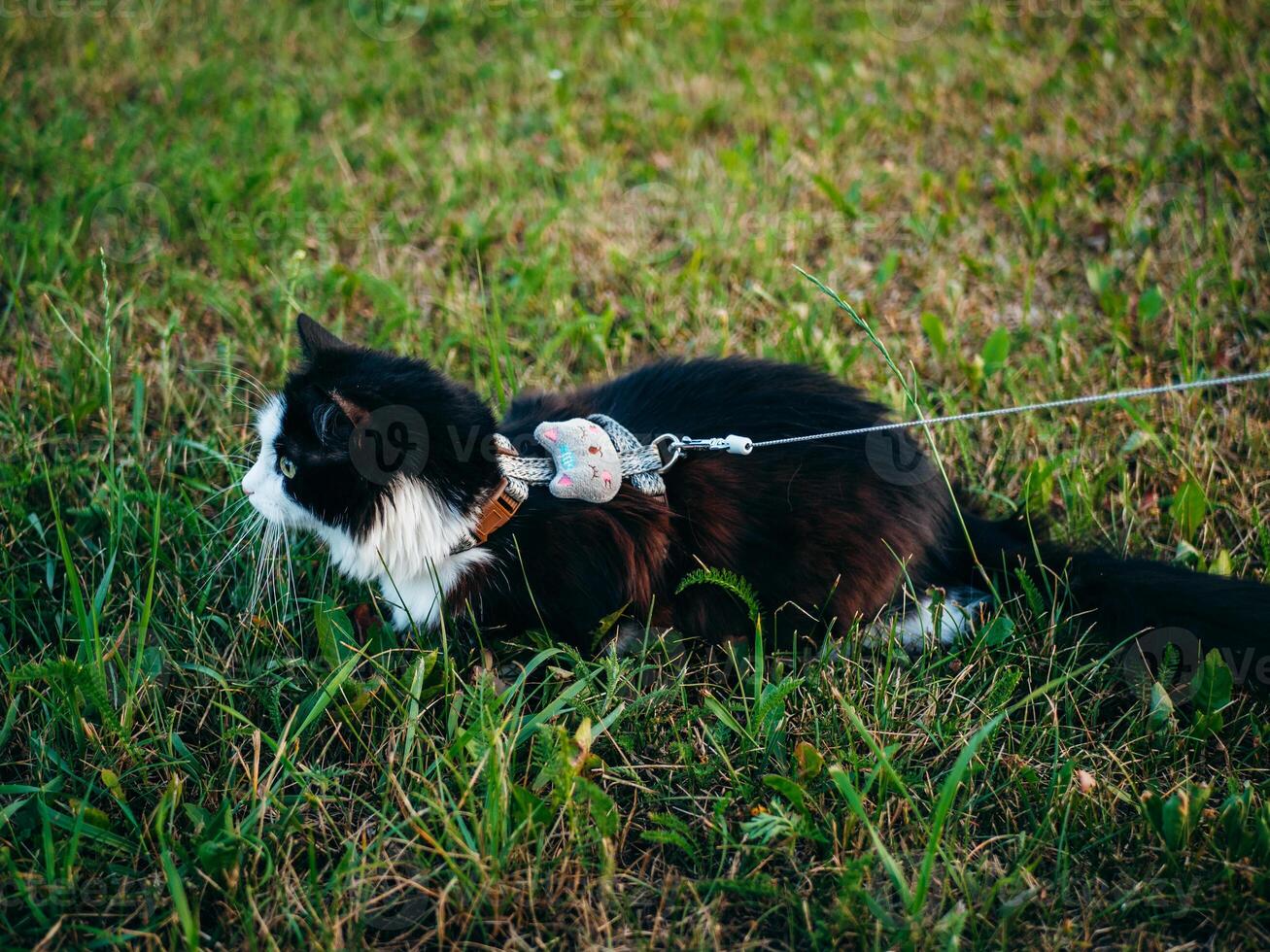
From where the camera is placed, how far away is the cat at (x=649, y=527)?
171cm

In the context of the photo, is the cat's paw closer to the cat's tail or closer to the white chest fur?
the cat's tail

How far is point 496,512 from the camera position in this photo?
176cm

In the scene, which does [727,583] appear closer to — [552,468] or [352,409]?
[552,468]

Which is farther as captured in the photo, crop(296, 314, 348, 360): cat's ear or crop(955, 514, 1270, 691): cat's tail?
crop(296, 314, 348, 360): cat's ear

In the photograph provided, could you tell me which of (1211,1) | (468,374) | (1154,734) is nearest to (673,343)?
(468,374)

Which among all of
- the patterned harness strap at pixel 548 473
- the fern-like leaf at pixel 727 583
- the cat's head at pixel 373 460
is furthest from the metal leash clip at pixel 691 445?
the cat's head at pixel 373 460

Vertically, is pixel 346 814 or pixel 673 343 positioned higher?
pixel 673 343

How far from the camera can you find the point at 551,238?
3.36 metres

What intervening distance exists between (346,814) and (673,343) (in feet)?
5.86

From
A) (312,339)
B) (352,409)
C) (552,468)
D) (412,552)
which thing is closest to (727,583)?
(552,468)

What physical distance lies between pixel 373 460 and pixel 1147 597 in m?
1.55

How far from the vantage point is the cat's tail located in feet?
5.61

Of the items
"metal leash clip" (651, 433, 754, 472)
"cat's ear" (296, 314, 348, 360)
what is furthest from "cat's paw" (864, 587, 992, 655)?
"cat's ear" (296, 314, 348, 360)

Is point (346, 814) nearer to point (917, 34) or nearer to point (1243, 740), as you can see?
point (1243, 740)
